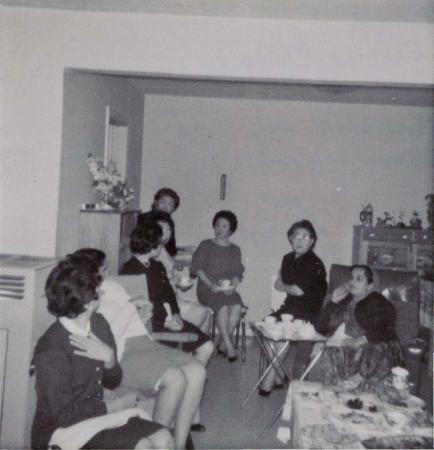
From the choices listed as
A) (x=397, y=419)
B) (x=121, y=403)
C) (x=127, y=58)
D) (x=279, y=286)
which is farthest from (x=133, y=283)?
(x=397, y=419)

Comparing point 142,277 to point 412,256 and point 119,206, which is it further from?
point 412,256

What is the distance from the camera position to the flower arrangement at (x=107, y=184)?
15.1ft

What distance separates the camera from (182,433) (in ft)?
10.3

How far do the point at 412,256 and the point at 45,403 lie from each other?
5.21 metres

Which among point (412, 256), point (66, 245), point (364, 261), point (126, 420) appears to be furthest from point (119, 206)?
point (412, 256)

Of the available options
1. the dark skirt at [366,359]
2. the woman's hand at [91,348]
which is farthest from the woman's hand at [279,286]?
the woman's hand at [91,348]

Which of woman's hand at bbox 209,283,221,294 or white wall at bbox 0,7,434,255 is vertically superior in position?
white wall at bbox 0,7,434,255

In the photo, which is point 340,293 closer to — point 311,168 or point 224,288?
point 224,288

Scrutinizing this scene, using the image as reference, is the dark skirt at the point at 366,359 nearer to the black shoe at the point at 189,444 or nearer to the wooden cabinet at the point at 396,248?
the black shoe at the point at 189,444

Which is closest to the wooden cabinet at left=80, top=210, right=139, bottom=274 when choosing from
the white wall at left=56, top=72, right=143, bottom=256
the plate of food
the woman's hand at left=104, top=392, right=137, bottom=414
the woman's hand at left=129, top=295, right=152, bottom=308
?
the white wall at left=56, top=72, right=143, bottom=256

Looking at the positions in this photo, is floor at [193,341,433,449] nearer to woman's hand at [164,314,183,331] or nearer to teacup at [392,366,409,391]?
teacup at [392,366,409,391]

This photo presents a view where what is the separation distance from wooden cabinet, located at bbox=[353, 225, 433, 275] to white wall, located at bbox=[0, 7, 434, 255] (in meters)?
3.06

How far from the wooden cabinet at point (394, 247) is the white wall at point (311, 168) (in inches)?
17.2

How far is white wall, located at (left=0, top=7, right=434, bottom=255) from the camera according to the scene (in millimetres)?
3709
